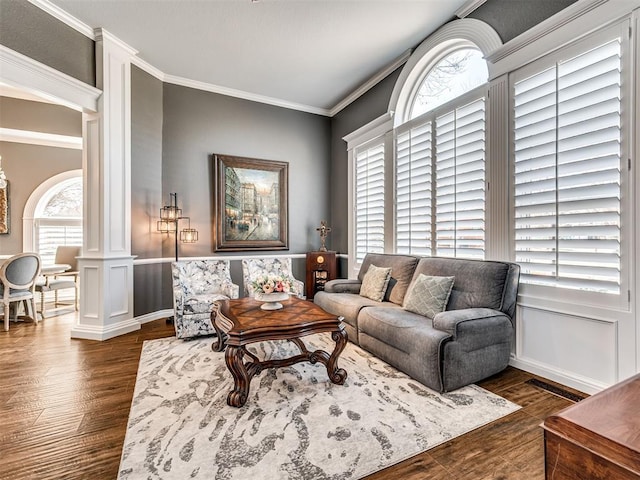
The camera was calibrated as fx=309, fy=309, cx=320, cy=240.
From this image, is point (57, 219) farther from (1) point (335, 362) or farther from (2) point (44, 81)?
(1) point (335, 362)

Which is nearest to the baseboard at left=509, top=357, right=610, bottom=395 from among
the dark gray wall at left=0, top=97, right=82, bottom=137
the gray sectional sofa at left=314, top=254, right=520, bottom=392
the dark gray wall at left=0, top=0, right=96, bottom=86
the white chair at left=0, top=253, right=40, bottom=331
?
the gray sectional sofa at left=314, top=254, right=520, bottom=392

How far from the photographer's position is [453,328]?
2.35 meters

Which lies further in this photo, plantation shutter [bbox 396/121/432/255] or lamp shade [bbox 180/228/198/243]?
lamp shade [bbox 180/228/198/243]

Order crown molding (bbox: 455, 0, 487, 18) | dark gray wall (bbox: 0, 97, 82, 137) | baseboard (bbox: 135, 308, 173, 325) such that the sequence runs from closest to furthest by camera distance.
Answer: crown molding (bbox: 455, 0, 487, 18) → baseboard (bbox: 135, 308, 173, 325) → dark gray wall (bbox: 0, 97, 82, 137)

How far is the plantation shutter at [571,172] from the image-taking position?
7.28 ft

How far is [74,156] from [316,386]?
6926 mm

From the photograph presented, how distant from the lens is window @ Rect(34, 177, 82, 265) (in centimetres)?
610

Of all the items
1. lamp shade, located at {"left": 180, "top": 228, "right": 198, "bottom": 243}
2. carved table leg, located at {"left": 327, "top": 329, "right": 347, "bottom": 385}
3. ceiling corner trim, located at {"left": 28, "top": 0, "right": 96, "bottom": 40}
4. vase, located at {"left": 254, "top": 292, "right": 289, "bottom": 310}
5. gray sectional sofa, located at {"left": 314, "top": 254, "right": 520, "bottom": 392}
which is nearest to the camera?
gray sectional sofa, located at {"left": 314, "top": 254, "right": 520, "bottom": 392}

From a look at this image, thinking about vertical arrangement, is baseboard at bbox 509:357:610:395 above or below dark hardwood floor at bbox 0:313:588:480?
above

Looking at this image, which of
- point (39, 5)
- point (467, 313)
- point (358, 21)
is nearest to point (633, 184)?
point (467, 313)

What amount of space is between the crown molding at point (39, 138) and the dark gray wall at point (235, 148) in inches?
114

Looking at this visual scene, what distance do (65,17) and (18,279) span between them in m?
3.41

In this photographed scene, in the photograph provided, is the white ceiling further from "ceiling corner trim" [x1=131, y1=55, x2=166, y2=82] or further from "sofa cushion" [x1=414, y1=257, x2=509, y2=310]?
"sofa cushion" [x1=414, y1=257, x2=509, y2=310]

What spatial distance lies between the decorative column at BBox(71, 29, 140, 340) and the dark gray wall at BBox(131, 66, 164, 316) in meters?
0.25
